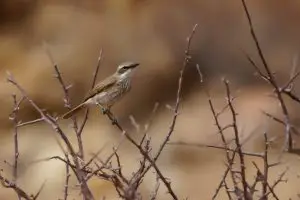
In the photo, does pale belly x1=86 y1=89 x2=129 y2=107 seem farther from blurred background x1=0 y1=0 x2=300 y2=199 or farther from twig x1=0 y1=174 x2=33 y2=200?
blurred background x1=0 y1=0 x2=300 y2=199

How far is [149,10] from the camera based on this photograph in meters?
6.24

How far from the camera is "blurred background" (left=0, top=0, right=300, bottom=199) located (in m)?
5.88

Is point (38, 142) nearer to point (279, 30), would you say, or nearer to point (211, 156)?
point (211, 156)

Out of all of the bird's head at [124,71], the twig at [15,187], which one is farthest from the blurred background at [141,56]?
the twig at [15,187]

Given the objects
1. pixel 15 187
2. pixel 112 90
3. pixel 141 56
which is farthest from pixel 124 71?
pixel 141 56

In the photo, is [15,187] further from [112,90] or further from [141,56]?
[141,56]

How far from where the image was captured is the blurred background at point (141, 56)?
5.88 metres

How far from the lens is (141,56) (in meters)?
6.16

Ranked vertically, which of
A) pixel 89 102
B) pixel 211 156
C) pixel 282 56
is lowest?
pixel 89 102

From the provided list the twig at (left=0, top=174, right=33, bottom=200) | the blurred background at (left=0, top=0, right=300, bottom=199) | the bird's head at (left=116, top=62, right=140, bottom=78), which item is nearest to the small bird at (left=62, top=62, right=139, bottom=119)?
the bird's head at (left=116, top=62, right=140, bottom=78)

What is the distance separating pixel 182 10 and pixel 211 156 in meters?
1.29

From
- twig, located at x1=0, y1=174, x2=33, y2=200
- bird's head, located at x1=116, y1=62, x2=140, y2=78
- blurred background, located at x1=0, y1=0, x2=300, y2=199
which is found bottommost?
twig, located at x1=0, y1=174, x2=33, y2=200

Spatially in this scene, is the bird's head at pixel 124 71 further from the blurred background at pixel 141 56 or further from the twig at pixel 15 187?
the blurred background at pixel 141 56

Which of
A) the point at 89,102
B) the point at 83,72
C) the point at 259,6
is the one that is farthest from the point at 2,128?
the point at 89,102
